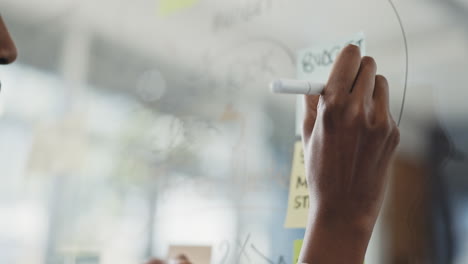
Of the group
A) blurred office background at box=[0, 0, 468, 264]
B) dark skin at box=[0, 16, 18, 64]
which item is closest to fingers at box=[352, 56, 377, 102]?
blurred office background at box=[0, 0, 468, 264]

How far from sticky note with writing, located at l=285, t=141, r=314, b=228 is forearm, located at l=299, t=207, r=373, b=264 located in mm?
163

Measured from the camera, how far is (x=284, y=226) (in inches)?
23.3

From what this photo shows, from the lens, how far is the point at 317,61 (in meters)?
0.59

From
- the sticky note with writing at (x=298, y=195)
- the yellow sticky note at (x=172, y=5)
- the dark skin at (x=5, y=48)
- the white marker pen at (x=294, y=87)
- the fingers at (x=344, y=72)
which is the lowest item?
the sticky note with writing at (x=298, y=195)

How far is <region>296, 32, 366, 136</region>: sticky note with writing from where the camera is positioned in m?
0.56

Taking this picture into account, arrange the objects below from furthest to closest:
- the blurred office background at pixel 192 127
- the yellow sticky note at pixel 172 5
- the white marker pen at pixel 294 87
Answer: the yellow sticky note at pixel 172 5 < the blurred office background at pixel 192 127 < the white marker pen at pixel 294 87

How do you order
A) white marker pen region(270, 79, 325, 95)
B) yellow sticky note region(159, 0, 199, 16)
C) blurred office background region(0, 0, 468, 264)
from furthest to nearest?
yellow sticky note region(159, 0, 199, 16) < blurred office background region(0, 0, 468, 264) < white marker pen region(270, 79, 325, 95)

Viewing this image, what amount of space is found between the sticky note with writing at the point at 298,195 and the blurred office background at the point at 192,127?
0.01 metres

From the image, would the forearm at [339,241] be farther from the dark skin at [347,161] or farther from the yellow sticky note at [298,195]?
the yellow sticky note at [298,195]

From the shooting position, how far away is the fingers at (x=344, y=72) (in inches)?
15.6

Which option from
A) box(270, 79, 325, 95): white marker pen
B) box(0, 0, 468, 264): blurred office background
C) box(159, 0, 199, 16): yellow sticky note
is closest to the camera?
box(270, 79, 325, 95): white marker pen

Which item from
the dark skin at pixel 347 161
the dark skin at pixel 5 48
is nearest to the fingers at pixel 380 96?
the dark skin at pixel 347 161

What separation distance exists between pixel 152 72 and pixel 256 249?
334 mm

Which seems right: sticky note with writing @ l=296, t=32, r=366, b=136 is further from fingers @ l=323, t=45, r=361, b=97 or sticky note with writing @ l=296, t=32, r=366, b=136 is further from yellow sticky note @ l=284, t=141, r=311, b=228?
fingers @ l=323, t=45, r=361, b=97
